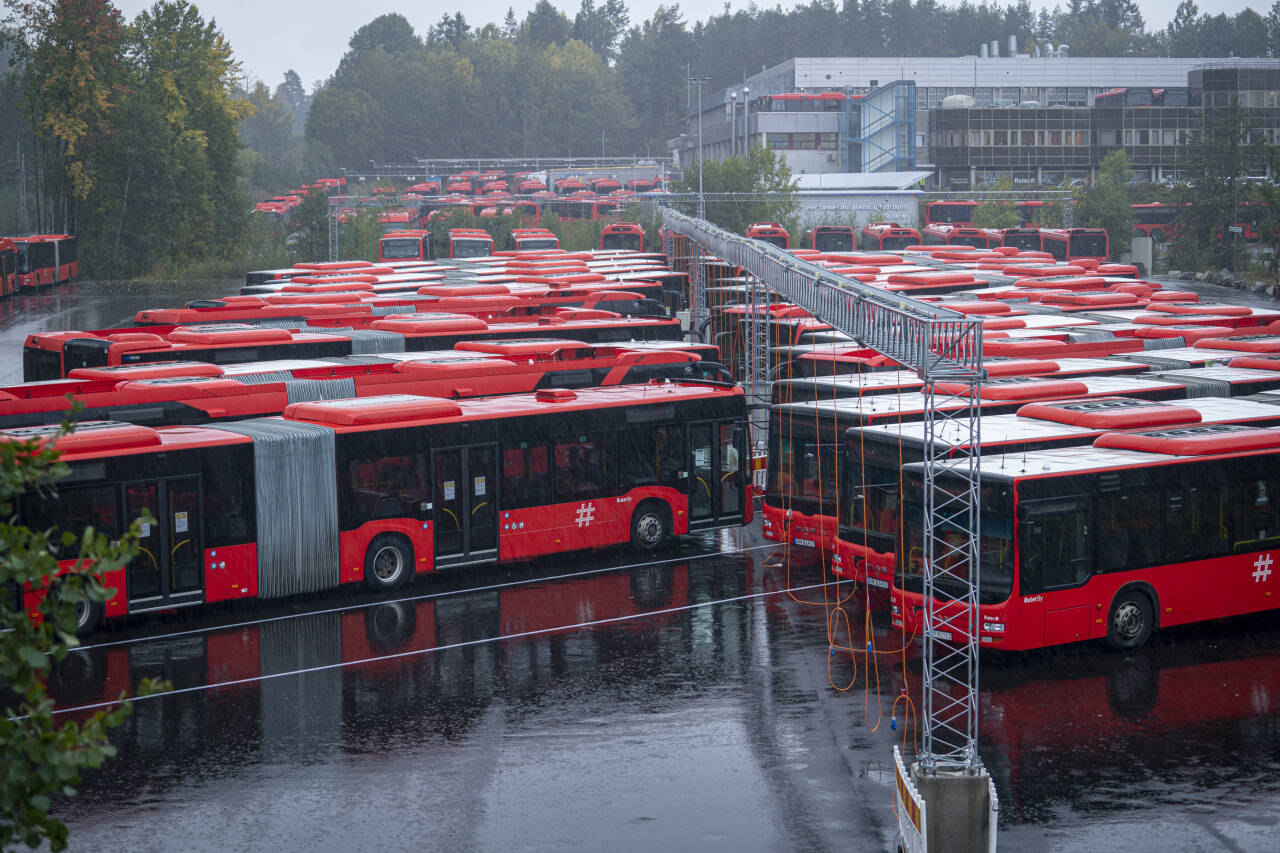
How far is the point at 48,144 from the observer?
252 feet

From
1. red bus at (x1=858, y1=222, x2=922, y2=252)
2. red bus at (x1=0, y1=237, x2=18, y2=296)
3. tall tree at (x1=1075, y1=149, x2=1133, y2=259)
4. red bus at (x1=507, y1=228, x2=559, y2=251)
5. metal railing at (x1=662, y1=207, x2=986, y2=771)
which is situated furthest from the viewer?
tall tree at (x1=1075, y1=149, x2=1133, y2=259)

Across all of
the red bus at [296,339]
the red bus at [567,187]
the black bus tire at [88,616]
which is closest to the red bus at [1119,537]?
the black bus tire at [88,616]

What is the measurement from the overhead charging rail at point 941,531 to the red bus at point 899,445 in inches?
21.2

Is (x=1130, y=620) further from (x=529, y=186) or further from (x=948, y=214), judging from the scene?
(x=529, y=186)

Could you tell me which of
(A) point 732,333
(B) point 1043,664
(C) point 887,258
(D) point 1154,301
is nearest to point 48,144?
(C) point 887,258

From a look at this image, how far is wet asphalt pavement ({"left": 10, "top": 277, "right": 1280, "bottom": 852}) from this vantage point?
11.0 metres

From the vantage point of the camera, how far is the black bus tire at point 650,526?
21.0 metres

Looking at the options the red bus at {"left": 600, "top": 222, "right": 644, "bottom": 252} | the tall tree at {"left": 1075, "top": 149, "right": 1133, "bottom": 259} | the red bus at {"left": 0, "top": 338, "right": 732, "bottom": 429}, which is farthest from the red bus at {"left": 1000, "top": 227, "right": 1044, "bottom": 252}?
the red bus at {"left": 0, "top": 338, "right": 732, "bottom": 429}

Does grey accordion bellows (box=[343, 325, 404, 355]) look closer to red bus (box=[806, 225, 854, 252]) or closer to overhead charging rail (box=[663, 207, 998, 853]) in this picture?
overhead charging rail (box=[663, 207, 998, 853])

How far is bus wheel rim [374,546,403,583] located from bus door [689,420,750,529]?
4.83 metres

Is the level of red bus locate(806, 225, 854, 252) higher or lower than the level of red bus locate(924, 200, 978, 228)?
lower

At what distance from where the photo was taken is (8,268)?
56.0 m

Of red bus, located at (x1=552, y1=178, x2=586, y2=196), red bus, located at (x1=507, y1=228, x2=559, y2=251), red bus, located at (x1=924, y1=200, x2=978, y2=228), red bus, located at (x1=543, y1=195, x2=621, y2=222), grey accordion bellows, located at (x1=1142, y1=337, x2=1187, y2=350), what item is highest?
red bus, located at (x1=552, y1=178, x2=586, y2=196)

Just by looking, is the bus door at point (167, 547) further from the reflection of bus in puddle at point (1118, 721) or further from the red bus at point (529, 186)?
the red bus at point (529, 186)
